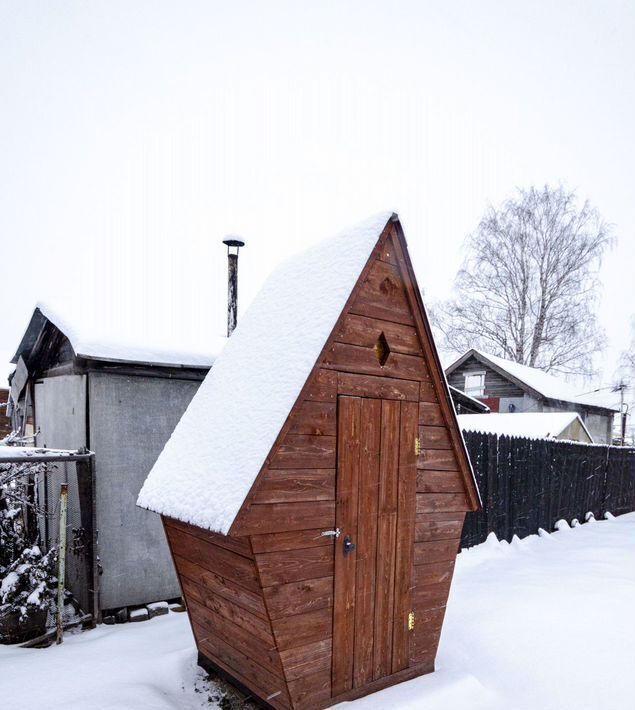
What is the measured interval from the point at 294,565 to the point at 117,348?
3363 mm

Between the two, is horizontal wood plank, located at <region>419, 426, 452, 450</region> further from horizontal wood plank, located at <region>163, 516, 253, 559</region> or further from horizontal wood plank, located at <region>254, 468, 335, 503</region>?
horizontal wood plank, located at <region>163, 516, 253, 559</region>

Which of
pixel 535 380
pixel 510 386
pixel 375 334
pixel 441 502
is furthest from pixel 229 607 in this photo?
pixel 535 380

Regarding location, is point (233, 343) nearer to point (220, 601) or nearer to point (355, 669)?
point (220, 601)

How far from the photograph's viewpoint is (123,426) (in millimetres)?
5543

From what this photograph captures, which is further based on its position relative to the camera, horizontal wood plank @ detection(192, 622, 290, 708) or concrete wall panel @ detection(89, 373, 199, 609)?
concrete wall panel @ detection(89, 373, 199, 609)

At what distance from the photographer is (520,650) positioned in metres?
4.43

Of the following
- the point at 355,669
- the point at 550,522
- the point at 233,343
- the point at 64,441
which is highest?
the point at 233,343

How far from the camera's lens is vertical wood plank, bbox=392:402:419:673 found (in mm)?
3742

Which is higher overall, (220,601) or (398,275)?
(398,275)

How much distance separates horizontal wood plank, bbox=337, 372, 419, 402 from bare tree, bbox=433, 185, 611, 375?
20.9 m

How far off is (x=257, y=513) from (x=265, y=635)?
89 centimetres

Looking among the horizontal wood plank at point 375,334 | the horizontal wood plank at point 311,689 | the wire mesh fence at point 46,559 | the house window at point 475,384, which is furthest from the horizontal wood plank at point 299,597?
the house window at point 475,384

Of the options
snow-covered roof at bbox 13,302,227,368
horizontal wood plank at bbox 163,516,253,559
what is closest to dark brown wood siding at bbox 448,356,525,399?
snow-covered roof at bbox 13,302,227,368

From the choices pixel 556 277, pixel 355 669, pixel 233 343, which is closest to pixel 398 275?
pixel 233 343
